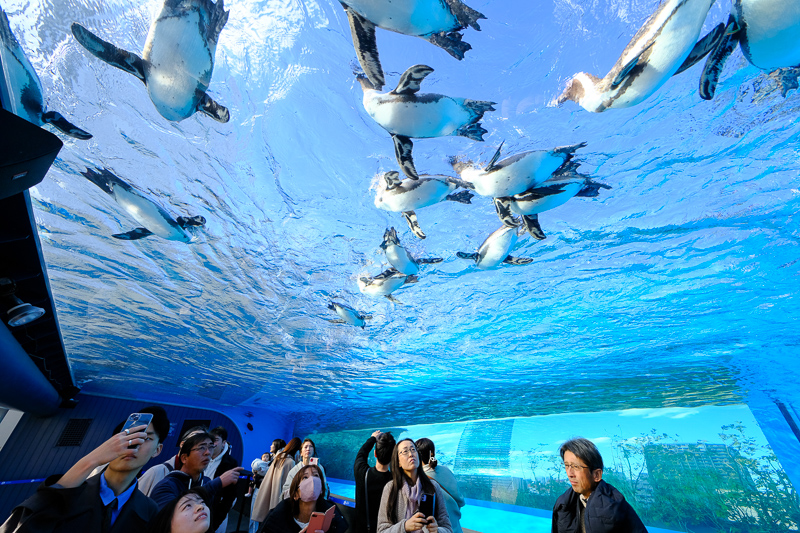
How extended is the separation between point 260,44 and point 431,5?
2.19 meters

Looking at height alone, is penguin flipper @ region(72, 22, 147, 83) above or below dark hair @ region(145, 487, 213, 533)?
above

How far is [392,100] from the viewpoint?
3.14 metres

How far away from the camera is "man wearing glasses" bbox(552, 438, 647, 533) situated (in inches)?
91.7

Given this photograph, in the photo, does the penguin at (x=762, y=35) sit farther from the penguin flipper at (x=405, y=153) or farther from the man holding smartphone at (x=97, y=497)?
the man holding smartphone at (x=97, y=497)

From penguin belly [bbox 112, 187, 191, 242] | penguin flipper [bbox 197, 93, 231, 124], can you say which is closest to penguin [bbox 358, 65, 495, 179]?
penguin flipper [bbox 197, 93, 231, 124]

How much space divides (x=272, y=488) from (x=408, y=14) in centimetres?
574

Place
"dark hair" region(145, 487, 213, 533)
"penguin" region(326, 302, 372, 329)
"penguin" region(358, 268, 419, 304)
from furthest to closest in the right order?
"penguin" region(326, 302, 372, 329) < "penguin" region(358, 268, 419, 304) < "dark hair" region(145, 487, 213, 533)

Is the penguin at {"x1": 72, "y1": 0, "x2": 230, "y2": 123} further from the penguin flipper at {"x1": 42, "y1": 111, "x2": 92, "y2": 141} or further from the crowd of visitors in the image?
the crowd of visitors

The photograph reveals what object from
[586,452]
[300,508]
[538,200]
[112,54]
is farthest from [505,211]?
[112,54]

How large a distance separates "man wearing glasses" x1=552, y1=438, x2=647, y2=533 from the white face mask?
84.7 inches

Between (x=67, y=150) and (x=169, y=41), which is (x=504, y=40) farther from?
(x=67, y=150)

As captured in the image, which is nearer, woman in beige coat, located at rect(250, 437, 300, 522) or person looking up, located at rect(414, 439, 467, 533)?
person looking up, located at rect(414, 439, 467, 533)

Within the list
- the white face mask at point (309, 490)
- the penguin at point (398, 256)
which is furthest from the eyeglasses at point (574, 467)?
the penguin at point (398, 256)

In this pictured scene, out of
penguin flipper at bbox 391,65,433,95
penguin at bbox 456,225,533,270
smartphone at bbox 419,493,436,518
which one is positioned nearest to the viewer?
smartphone at bbox 419,493,436,518
